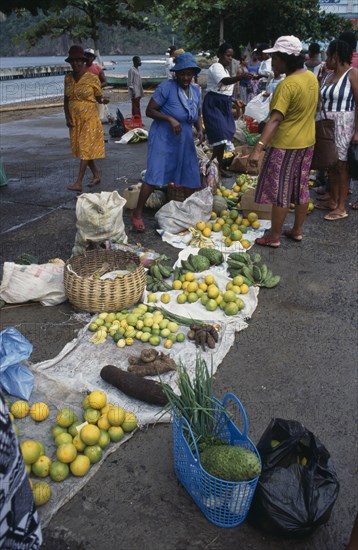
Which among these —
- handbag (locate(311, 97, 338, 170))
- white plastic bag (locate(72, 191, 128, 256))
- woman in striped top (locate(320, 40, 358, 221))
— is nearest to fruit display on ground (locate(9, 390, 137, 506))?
white plastic bag (locate(72, 191, 128, 256))

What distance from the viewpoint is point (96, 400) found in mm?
2729

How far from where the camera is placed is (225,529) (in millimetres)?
2182

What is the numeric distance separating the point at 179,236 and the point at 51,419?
3273mm

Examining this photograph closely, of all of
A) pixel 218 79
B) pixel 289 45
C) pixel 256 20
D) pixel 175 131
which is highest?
pixel 256 20

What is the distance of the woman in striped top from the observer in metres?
5.27

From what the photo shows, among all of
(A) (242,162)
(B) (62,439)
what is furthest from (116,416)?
(A) (242,162)

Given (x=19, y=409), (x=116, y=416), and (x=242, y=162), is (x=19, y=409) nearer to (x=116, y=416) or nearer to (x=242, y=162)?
(x=116, y=416)

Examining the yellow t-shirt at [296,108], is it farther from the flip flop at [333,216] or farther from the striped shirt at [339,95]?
the flip flop at [333,216]

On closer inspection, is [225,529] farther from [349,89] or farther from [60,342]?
[349,89]

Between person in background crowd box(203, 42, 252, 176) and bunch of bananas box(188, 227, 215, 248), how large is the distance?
2.46 m

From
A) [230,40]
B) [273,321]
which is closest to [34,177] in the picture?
[273,321]

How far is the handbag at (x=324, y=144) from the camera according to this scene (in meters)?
5.15

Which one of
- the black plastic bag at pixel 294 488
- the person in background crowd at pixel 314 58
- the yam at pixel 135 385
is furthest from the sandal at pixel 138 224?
the person in background crowd at pixel 314 58

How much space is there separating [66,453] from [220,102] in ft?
19.9
